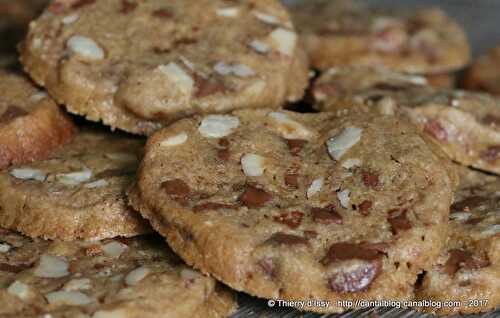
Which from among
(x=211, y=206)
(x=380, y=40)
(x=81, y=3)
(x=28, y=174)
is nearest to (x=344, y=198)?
(x=211, y=206)

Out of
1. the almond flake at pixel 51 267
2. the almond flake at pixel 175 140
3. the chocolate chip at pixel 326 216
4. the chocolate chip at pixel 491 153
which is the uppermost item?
the almond flake at pixel 175 140

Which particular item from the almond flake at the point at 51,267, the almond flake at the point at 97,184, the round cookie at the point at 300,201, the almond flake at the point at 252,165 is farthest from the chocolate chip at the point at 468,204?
the almond flake at the point at 51,267

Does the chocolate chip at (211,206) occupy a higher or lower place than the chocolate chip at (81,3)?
lower

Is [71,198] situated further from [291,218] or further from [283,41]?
[283,41]

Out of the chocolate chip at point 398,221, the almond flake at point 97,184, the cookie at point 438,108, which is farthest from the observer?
the cookie at point 438,108

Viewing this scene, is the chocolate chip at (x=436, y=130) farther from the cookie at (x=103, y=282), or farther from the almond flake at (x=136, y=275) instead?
the almond flake at (x=136, y=275)

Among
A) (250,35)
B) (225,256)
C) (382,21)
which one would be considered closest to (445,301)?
(225,256)

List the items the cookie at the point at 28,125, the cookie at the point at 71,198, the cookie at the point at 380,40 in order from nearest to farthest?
the cookie at the point at 71,198, the cookie at the point at 28,125, the cookie at the point at 380,40
